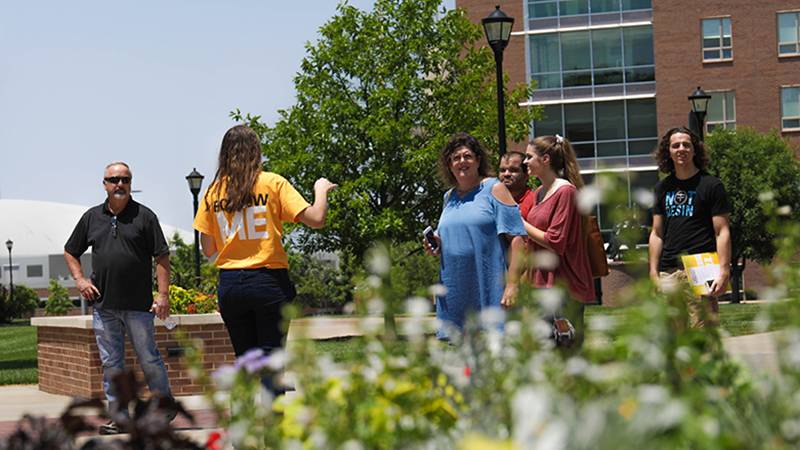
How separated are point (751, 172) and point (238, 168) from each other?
156 feet

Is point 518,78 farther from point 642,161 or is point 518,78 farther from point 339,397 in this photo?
point 339,397

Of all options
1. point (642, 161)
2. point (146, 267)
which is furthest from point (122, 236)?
point (642, 161)

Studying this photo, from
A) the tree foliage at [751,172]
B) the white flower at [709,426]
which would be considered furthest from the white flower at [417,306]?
the tree foliage at [751,172]

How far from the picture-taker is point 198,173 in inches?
1337

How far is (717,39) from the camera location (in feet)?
183

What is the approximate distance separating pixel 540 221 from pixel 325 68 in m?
23.2

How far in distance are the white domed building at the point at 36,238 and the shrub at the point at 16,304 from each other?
38.2 m

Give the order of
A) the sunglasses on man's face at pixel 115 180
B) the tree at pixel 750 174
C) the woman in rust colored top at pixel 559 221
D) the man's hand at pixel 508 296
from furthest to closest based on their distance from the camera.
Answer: the tree at pixel 750 174 → the sunglasses on man's face at pixel 115 180 → the woman in rust colored top at pixel 559 221 → the man's hand at pixel 508 296

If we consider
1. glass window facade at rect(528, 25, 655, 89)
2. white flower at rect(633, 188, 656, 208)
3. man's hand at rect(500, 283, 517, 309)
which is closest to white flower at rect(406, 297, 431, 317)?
white flower at rect(633, 188, 656, 208)

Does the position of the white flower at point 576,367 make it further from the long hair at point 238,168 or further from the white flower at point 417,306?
the long hair at point 238,168

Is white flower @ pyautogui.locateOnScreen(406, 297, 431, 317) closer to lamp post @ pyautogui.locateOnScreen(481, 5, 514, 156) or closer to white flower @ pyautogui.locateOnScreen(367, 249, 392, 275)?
white flower @ pyautogui.locateOnScreen(367, 249, 392, 275)

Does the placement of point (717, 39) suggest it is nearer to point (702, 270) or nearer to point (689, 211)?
point (689, 211)

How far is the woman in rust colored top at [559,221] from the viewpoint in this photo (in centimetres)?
745

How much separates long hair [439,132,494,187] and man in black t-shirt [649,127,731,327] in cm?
123
